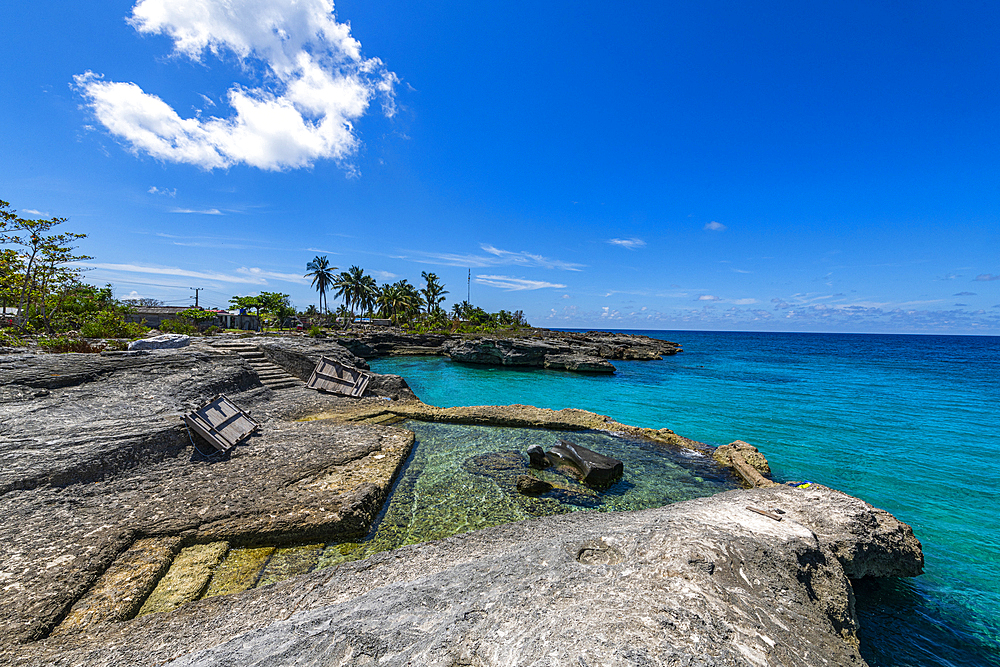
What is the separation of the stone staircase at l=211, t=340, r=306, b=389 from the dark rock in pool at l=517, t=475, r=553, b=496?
45.4ft

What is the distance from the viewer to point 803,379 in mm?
38281

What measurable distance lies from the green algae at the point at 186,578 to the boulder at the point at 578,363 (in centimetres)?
3703

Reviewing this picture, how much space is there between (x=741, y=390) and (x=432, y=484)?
31517 mm

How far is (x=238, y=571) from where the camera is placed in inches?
218

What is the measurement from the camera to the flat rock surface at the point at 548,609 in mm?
3178

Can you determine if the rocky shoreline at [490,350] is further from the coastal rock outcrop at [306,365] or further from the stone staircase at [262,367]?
the stone staircase at [262,367]

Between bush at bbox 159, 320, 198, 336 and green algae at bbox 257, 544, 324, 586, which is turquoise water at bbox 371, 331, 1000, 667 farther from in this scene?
bush at bbox 159, 320, 198, 336

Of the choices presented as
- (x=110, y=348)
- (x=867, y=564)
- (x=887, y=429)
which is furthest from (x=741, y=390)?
(x=110, y=348)

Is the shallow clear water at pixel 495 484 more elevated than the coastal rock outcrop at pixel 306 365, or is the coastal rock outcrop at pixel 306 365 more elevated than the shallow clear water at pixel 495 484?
the coastal rock outcrop at pixel 306 365

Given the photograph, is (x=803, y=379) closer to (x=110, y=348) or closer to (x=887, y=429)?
(x=887, y=429)

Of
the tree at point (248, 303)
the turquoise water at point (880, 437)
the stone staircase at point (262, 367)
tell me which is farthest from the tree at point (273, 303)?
the stone staircase at point (262, 367)

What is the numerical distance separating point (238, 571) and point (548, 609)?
198 inches

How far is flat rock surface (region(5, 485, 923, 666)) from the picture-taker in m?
3.18

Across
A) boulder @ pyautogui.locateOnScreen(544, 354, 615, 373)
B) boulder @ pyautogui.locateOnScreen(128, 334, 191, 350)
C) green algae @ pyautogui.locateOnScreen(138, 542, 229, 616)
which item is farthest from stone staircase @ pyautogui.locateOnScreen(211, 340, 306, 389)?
boulder @ pyautogui.locateOnScreen(544, 354, 615, 373)
